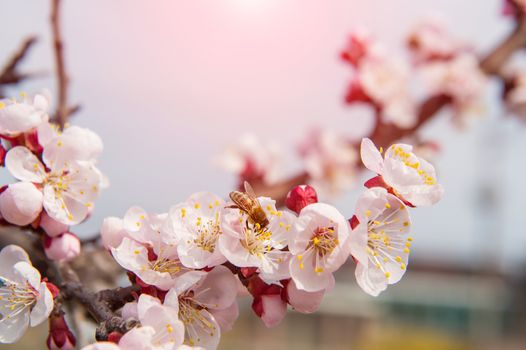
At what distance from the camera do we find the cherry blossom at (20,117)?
0.65 meters

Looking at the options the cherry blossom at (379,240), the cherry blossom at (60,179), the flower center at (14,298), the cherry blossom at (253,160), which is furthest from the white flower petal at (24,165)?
the cherry blossom at (253,160)

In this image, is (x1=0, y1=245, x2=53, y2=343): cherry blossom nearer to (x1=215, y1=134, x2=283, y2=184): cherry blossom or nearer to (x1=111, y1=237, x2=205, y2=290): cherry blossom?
(x1=111, y1=237, x2=205, y2=290): cherry blossom

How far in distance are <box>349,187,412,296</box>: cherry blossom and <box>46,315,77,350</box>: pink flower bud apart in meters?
0.30

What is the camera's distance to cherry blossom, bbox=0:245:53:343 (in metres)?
0.58

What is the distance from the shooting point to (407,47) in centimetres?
183

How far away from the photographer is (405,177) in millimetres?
592

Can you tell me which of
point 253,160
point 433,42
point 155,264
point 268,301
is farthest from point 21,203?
point 433,42

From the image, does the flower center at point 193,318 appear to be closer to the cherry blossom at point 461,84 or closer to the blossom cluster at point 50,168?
the blossom cluster at point 50,168

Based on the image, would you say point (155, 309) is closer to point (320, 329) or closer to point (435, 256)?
point (320, 329)

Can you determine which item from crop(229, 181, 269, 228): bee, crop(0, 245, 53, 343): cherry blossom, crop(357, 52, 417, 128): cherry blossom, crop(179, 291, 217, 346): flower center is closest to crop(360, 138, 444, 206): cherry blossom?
crop(229, 181, 269, 228): bee

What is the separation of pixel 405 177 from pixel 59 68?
2.17 ft

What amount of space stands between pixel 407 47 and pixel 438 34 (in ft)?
0.31

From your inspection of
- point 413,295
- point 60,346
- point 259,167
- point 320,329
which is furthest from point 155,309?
point 413,295

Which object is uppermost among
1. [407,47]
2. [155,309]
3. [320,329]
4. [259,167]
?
[407,47]
